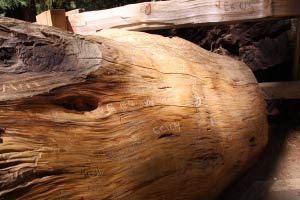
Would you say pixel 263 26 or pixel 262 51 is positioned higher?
pixel 263 26

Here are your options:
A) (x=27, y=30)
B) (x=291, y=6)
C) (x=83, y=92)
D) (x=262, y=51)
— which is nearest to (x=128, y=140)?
(x=83, y=92)

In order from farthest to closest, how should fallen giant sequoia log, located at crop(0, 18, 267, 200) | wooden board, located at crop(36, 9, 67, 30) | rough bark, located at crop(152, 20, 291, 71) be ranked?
rough bark, located at crop(152, 20, 291, 71)
wooden board, located at crop(36, 9, 67, 30)
fallen giant sequoia log, located at crop(0, 18, 267, 200)

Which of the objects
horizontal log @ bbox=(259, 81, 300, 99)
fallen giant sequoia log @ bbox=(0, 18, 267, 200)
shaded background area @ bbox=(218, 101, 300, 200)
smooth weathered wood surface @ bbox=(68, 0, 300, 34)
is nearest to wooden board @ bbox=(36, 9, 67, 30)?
smooth weathered wood surface @ bbox=(68, 0, 300, 34)

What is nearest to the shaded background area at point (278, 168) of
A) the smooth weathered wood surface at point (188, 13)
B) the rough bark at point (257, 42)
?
the rough bark at point (257, 42)

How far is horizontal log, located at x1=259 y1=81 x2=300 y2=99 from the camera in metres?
3.80

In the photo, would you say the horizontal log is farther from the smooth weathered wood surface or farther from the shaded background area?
the smooth weathered wood surface

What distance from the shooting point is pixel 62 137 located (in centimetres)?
163

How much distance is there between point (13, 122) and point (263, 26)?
3503 mm

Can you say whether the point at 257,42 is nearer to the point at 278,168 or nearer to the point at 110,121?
the point at 278,168

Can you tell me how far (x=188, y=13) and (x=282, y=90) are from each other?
1233mm

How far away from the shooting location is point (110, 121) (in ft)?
6.04

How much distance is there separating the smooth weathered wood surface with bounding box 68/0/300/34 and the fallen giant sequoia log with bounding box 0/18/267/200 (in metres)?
0.93

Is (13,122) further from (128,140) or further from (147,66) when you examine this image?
(147,66)

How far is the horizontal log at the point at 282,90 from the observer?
12.5 feet
